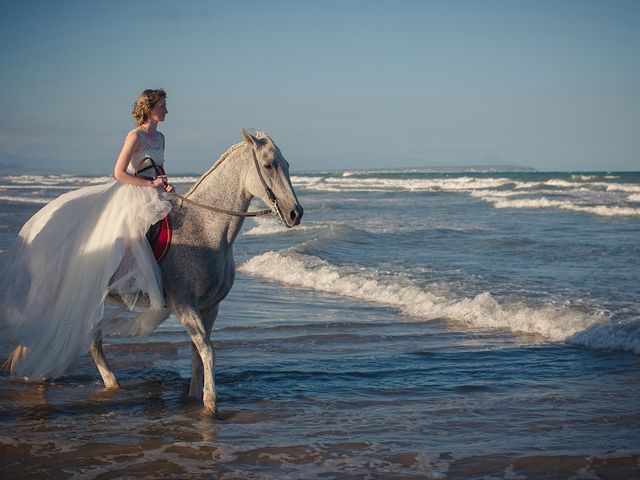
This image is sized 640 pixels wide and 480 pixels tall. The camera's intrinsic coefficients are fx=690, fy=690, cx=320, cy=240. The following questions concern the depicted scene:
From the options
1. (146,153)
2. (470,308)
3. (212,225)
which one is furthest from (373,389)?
(470,308)

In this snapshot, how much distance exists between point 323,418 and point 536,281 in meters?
7.52

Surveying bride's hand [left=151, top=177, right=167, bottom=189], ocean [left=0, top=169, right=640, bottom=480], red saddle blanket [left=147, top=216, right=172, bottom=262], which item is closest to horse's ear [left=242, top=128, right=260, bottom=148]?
bride's hand [left=151, top=177, right=167, bottom=189]

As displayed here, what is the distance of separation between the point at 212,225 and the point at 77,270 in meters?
1.16

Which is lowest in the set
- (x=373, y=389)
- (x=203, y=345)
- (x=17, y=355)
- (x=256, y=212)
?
(x=373, y=389)

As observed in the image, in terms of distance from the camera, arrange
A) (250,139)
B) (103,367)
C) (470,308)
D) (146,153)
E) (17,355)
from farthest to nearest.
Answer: (470,308) < (103,367) < (17,355) < (146,153) < (250,139)

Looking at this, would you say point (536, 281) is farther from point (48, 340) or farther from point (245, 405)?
point (48, 340)

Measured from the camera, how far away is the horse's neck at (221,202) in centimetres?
550

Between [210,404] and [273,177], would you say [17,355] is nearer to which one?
[210,404]

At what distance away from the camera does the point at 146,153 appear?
18.6 feet

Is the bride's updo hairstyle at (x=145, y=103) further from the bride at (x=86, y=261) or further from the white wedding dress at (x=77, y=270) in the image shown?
the white wedding dress at (x=77, y=270)

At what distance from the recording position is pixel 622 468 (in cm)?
453

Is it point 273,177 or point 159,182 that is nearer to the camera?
Result: point 273,177

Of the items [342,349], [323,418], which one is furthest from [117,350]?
[323,418]

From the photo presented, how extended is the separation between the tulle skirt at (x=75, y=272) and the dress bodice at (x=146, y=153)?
0.18 metres
